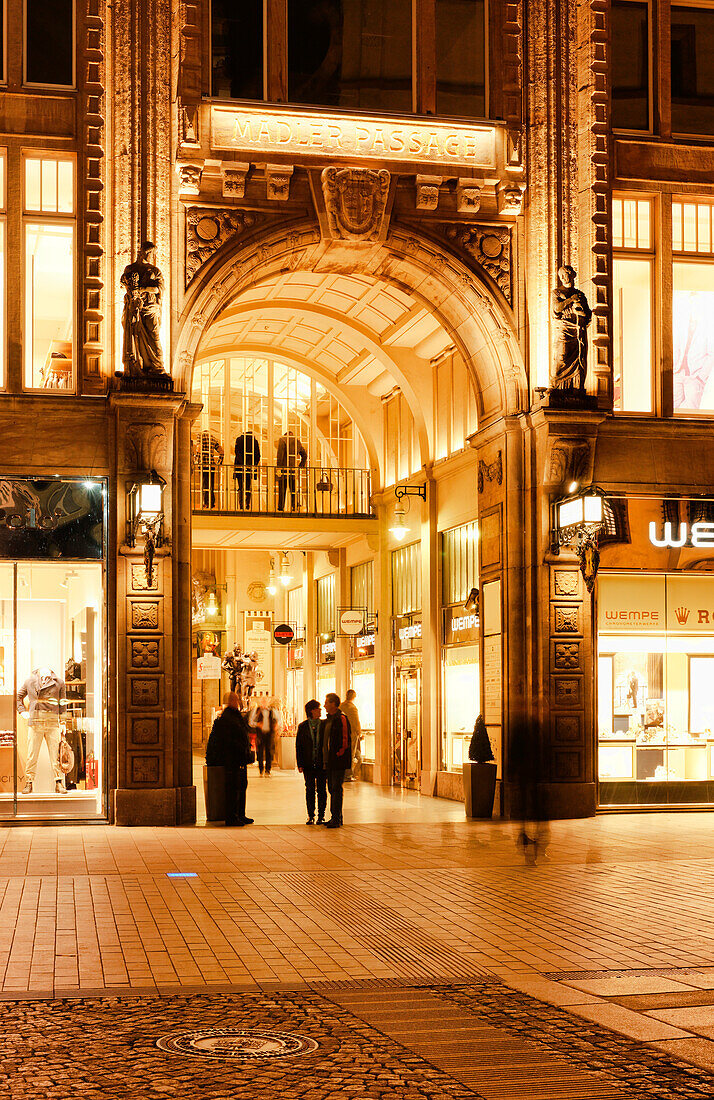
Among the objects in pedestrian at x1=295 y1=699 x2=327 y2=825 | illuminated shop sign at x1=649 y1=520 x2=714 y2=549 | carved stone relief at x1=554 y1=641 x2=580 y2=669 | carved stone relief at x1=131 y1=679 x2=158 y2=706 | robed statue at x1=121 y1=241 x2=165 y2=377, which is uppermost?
robed statue at x1=121 y1=241 x2=165 y2=377

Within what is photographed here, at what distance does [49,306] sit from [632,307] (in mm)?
8474

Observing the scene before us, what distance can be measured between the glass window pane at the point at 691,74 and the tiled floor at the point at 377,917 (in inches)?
422

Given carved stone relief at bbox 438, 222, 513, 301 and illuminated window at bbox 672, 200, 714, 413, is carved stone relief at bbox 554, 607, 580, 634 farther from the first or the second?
carved stone relief at bbox 438, 222, 513, 301

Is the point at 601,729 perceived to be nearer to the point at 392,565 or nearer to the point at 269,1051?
the point at 392,565

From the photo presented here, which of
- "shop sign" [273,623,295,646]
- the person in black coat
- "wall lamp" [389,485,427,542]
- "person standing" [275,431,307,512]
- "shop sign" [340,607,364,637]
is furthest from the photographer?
"shop sign" [273,623,295,646]

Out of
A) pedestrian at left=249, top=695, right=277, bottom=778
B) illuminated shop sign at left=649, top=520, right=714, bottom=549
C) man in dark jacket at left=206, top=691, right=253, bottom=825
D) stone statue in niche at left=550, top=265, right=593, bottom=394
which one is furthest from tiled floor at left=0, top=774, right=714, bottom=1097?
pedestrian at left=249, top=695, right=277, bottom=778

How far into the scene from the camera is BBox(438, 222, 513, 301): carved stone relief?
21.0 meters

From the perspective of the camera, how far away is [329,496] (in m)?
31.2

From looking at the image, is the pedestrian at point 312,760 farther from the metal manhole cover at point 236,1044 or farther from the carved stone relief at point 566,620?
the metal manhole cover at point 236,1044

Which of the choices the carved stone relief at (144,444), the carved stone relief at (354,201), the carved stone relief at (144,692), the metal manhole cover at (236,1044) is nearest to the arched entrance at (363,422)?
the carved stone relief at (354,201)

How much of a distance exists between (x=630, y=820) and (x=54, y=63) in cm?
1305

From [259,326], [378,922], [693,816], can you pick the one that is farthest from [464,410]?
[378,922]

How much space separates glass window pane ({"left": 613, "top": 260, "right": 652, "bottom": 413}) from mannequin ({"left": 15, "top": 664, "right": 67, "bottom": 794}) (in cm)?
902

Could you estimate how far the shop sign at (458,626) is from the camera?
2338 centimetres
